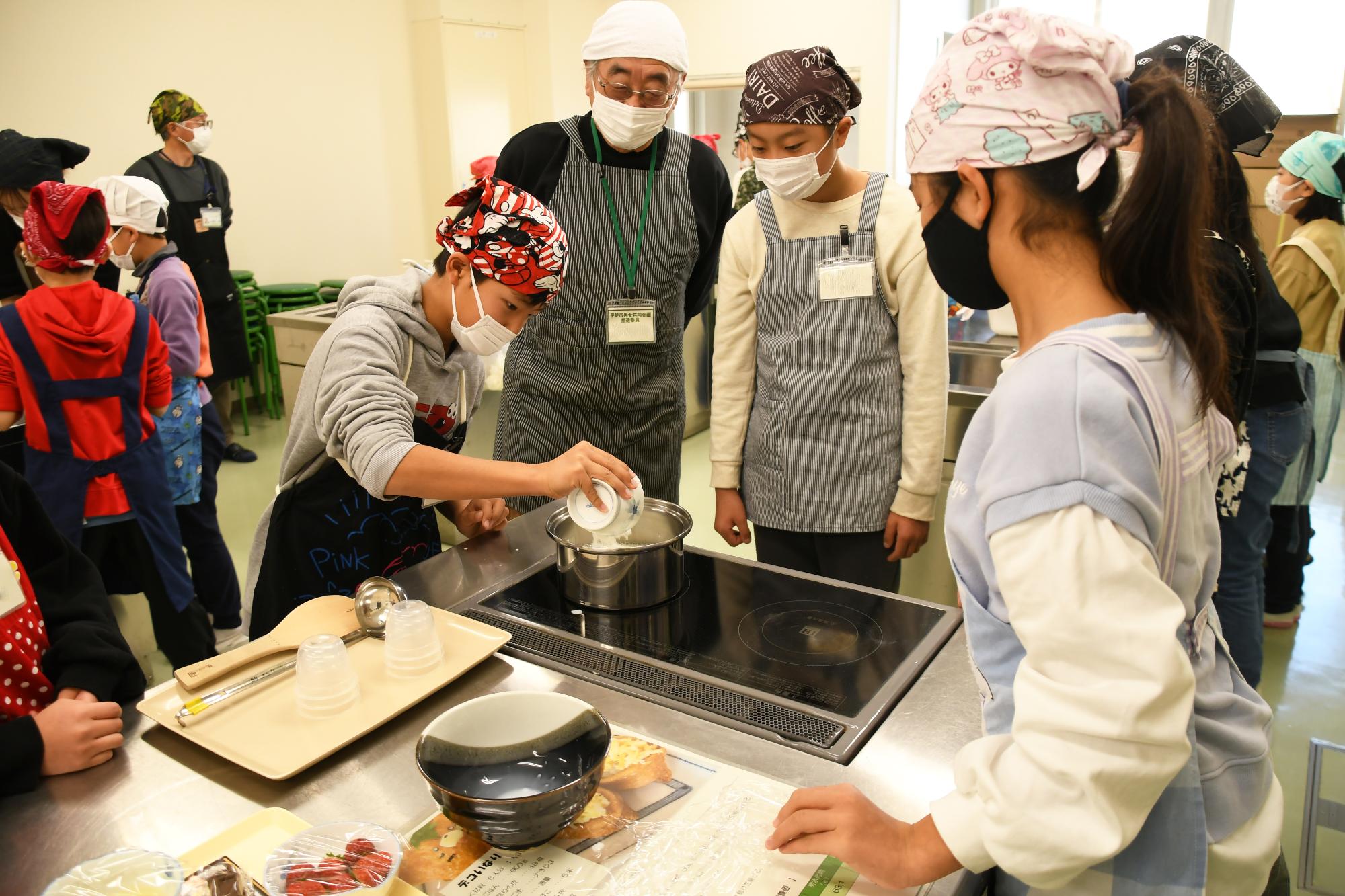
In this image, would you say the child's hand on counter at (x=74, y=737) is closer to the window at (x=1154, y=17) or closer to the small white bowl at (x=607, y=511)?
the small white bowl at (x=607, y=511)

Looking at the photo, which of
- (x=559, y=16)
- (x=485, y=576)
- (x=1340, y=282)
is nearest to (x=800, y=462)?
(x=485, y=576)

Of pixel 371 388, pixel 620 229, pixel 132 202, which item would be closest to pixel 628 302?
pixel 620 229

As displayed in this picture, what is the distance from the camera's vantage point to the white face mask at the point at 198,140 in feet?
14.2

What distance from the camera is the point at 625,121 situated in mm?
1962

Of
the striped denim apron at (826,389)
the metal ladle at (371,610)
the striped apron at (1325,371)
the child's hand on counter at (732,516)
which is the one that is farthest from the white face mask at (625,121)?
the striped apron at (1325,371)

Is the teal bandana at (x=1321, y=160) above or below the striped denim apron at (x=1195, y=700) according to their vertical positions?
above

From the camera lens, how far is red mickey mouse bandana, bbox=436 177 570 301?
1.47 metres

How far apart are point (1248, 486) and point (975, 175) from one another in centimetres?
168

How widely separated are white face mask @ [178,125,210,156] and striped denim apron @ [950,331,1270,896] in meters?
4.55

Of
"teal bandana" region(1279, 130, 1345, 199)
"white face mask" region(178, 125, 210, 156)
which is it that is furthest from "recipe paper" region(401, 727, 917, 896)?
"white face mask" region(178, 125, 210, 156)

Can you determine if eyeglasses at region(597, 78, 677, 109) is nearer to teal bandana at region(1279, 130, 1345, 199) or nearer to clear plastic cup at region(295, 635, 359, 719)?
clear plastic cup at region(295, 635, 359, 719)

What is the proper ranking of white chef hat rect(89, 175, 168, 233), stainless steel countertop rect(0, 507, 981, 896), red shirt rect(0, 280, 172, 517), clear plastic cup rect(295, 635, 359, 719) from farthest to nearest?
white chef hat rect(89, 175, 168, 233)
red shirt rect(0, 280, 172, 517)
clear plastic cup rect(295, 635, 359, 719)
stainless steel countertop rect(0, 507, 981, 896)

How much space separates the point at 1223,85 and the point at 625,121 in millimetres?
1085

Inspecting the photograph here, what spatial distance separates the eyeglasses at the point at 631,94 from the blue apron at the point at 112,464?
136 centimetres
